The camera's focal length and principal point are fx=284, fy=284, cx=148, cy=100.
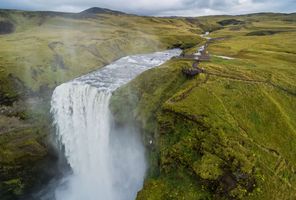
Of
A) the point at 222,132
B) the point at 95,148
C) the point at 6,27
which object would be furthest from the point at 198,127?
the point at 6,27

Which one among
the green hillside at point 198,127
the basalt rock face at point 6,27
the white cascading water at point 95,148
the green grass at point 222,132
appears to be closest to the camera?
the green grass at point 222,132

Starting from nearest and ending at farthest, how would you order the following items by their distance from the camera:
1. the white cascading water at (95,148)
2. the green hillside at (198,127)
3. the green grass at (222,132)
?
A: the green grass at (222,132)
the green hillside at (198,127)
the white cascading water at (95,148)

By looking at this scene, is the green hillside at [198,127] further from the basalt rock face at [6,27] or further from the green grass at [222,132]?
the basalt rock face at [6,27]

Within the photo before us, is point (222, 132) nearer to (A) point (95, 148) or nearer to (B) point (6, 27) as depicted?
(A) point (95, 148)

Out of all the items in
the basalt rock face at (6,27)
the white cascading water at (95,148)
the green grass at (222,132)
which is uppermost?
the green grass at (222,132)

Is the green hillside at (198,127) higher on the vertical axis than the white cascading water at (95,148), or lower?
higher

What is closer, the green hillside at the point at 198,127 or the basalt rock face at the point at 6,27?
the green hillside at the point at 198,127

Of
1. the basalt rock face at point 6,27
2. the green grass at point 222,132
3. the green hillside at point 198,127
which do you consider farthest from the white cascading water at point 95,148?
the basalt rock face at point 6,27
